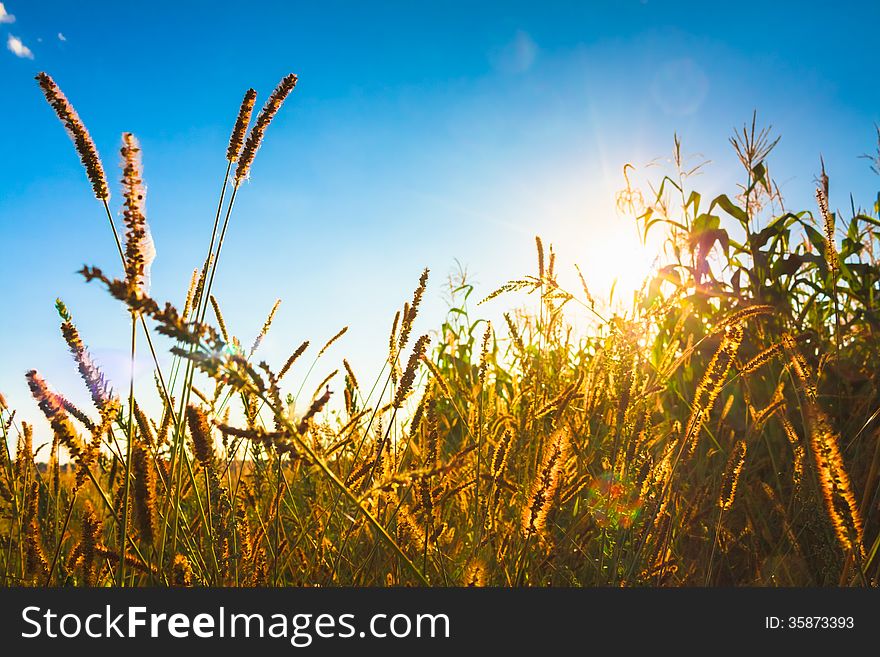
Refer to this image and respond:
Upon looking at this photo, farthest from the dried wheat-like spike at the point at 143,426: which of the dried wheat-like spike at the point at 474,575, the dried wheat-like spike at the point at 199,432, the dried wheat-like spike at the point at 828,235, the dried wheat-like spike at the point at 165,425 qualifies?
the dried wheat-like spike at the point at 828,235

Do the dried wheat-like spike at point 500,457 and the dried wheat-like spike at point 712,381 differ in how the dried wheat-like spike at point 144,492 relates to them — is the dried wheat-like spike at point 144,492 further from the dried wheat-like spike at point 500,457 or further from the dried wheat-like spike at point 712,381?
the dried wheat-like spike at point 712,381

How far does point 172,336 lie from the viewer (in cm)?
67

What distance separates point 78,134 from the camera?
1.10m

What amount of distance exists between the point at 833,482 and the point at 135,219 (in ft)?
4.14

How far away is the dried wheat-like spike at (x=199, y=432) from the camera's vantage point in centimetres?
91

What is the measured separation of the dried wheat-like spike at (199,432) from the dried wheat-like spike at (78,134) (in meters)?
0.45

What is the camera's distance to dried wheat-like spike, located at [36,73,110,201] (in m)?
1.09

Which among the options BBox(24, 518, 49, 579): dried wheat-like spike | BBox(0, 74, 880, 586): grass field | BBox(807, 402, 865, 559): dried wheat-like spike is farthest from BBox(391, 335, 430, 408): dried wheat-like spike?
BBox(24, 518, 49, 579): dried wheat-like spike

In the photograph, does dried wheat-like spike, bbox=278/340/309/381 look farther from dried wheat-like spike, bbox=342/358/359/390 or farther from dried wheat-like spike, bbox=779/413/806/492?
dried wheat-like spike, bbox=779/413/806/492

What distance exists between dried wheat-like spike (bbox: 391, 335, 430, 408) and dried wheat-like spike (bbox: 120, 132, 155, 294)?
0.52 meters

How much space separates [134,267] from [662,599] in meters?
1.16

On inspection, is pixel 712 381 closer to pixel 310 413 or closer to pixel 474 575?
pixel 474 575

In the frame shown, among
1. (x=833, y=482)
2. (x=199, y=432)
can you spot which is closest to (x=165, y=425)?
(x=199, y=432)

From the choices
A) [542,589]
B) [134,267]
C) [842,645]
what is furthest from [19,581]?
[842,645]
